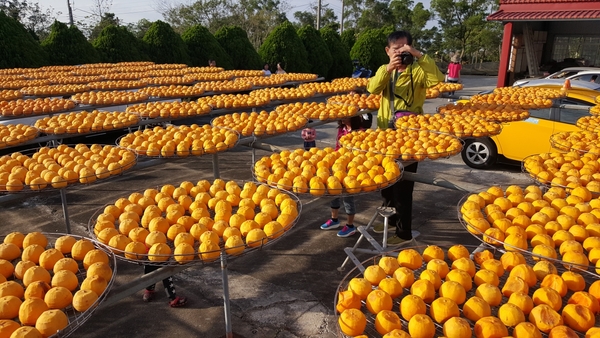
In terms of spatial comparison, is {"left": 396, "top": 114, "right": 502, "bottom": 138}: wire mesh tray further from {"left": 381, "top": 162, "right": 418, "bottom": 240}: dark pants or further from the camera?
the camera

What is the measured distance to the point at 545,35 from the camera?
21.0m

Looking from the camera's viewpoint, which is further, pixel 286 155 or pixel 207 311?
pixel 286 155

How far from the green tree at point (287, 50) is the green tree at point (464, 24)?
767 inches

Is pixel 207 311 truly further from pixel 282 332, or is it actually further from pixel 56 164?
pixel 56 164

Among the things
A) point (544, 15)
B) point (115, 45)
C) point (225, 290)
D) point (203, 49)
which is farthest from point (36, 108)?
point (544, 15)

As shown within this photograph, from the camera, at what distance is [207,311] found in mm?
3801

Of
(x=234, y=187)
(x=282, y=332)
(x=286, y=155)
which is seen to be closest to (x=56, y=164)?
(x=234, y=187)

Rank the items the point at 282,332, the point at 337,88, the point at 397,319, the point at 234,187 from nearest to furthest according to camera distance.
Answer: the point at 397,319 → the point at 234,187 → the point at 282,332 → the point at 337,88

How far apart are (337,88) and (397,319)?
8.57 metres

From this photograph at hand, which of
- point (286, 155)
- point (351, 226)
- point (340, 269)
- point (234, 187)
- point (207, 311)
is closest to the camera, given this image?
point (234, 187)

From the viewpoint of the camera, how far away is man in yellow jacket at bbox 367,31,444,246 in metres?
4.54

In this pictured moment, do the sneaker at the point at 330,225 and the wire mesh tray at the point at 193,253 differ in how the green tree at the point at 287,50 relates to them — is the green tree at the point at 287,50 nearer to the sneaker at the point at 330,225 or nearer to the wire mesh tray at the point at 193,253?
the sneaker at the point at 330,225

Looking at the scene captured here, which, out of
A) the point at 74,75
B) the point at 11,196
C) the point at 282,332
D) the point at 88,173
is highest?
the point at 74,75

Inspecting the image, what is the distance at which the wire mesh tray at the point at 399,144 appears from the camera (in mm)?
3910
